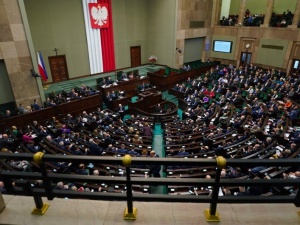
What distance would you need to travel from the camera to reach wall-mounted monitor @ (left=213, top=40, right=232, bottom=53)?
2367cm

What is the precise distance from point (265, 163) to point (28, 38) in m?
15.2

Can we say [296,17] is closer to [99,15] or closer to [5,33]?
[99,15]

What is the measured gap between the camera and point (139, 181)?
2207 mm

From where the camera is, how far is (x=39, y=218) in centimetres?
228

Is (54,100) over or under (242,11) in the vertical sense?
under

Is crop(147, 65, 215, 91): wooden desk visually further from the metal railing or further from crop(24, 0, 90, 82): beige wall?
the metal railing

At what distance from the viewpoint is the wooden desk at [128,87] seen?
16.5 m

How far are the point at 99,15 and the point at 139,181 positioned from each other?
1965 centimetres

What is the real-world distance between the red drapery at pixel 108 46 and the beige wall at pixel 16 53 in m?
7.46

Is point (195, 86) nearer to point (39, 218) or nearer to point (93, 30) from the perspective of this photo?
point (93, 30)

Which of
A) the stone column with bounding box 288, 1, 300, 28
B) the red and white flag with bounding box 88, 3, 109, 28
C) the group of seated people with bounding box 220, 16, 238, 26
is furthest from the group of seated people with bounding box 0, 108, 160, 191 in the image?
the group of seated people with bounding box 220, 16, 238, 26

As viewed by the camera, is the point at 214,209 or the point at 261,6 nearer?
the point at 214,209

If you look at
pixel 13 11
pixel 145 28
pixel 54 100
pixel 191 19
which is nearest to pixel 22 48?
pixel 13 11

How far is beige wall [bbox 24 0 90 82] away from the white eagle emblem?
3.45 ft
